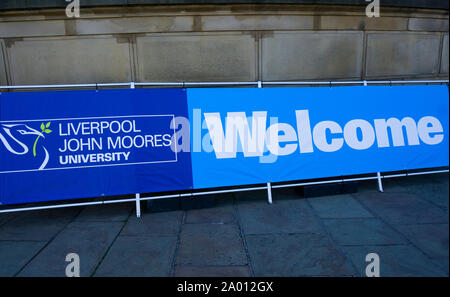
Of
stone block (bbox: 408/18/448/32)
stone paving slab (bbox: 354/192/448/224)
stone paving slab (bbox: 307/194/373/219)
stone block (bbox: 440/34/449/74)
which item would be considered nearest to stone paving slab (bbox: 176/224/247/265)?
stone paving slab (bbox: 307/194/373/219)

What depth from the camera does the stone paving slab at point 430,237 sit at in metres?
3.39

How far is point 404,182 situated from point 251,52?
12.2 ft

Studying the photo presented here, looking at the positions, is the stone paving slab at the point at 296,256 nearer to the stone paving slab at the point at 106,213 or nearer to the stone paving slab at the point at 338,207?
the stone paving slab at the point at 338,207

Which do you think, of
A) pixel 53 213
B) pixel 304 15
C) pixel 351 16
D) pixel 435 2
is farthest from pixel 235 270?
pixel 435 2

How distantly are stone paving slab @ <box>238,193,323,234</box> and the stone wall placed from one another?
8.32ft

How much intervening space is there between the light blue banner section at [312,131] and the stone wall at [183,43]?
1.26 m

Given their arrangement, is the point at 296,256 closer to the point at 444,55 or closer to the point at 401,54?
the point at 401,54

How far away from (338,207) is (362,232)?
800 millimetres

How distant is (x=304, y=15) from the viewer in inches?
231

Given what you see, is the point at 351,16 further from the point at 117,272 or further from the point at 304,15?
the point at 117,272

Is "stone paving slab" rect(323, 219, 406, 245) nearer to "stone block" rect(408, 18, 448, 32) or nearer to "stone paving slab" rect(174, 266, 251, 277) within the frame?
"stone paving slab" rect(174, 266, 251, 277)

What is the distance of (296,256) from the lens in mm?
3354

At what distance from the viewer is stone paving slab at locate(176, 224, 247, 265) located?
3309 mm

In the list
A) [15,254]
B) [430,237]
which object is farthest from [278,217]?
[15,254]
